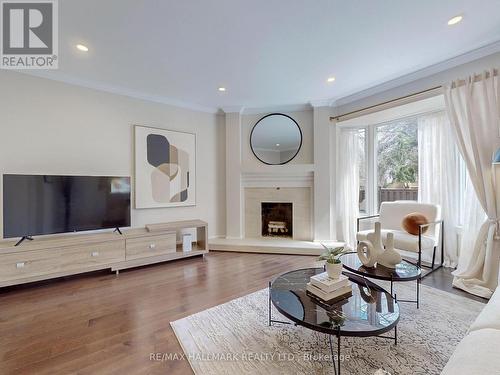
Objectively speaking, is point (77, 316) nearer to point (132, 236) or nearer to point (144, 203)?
point (132, 236)

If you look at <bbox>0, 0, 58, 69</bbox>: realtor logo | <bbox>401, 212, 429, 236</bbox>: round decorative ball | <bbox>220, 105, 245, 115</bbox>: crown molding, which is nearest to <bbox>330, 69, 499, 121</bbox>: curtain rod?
<bbox>401, 212, 429, 236</bbox>: round decorative ball

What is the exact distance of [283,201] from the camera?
433 cm

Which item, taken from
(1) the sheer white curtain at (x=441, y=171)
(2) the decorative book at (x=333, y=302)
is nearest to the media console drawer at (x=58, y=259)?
(2) the decorative book at (x=333, y=302)

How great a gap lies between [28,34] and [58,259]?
7.62 ft

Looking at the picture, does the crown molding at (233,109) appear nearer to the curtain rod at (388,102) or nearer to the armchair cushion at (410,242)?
the curtain rod at (388,102)

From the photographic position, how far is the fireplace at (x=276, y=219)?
439 centimetres

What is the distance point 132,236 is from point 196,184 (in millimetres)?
1451

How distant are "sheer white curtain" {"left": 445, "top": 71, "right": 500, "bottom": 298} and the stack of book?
1740 millimetres

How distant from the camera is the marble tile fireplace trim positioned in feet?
13.8

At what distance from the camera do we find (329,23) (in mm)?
2037

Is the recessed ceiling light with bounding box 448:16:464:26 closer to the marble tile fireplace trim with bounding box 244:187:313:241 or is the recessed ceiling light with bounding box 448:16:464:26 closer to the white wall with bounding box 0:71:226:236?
the marble tile fireplace trim with bounding box 244:187:313:241

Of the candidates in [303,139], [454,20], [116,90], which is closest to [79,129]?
[116,90]

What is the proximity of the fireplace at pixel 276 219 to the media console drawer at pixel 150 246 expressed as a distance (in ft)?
5.86

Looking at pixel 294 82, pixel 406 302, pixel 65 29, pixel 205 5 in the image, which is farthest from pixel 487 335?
pixel 65 29
